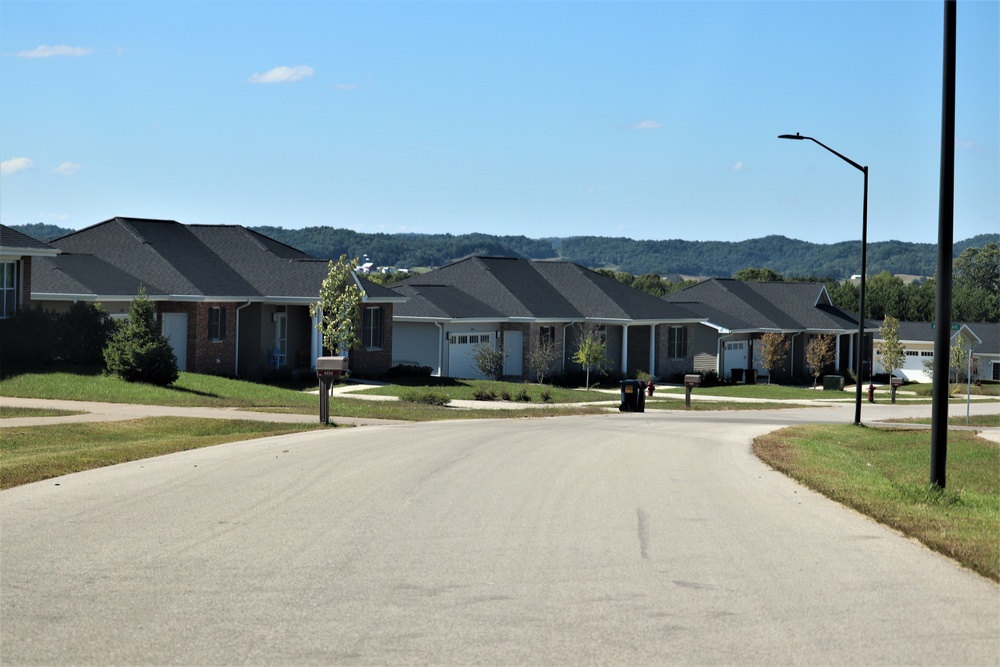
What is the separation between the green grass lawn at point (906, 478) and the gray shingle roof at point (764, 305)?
3646cm

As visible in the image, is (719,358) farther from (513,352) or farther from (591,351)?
(513,352)

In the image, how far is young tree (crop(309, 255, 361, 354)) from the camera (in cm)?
4350

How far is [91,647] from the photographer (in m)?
7.15

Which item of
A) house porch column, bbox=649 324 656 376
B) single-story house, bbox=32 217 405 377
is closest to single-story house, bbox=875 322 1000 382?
house porch column, bbox=649 324 656 376

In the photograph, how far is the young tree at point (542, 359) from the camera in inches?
2191

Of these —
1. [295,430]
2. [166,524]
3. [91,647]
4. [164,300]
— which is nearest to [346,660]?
[91,647]

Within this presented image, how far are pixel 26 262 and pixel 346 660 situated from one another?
35.9 metres

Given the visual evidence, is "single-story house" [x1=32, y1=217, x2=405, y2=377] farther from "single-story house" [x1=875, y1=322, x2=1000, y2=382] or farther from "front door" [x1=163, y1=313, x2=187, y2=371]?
"single-story house" [x1=875, y1=322, x2=1000, y2=382]

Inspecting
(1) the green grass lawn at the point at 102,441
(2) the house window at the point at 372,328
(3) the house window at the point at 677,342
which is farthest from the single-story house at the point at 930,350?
(1) the green grass lawn at the point at 102,441

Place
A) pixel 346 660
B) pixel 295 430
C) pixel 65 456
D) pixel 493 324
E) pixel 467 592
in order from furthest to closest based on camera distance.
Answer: pixel 493 324
pixel 295 430
pixel 65 456
pixel 467 592
pixel 346 660

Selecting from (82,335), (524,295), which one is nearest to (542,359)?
(524,295)

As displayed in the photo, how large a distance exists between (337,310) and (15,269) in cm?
1148

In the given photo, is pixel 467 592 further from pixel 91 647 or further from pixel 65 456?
pixel 65 456

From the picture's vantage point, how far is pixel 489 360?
5491 centimetres
